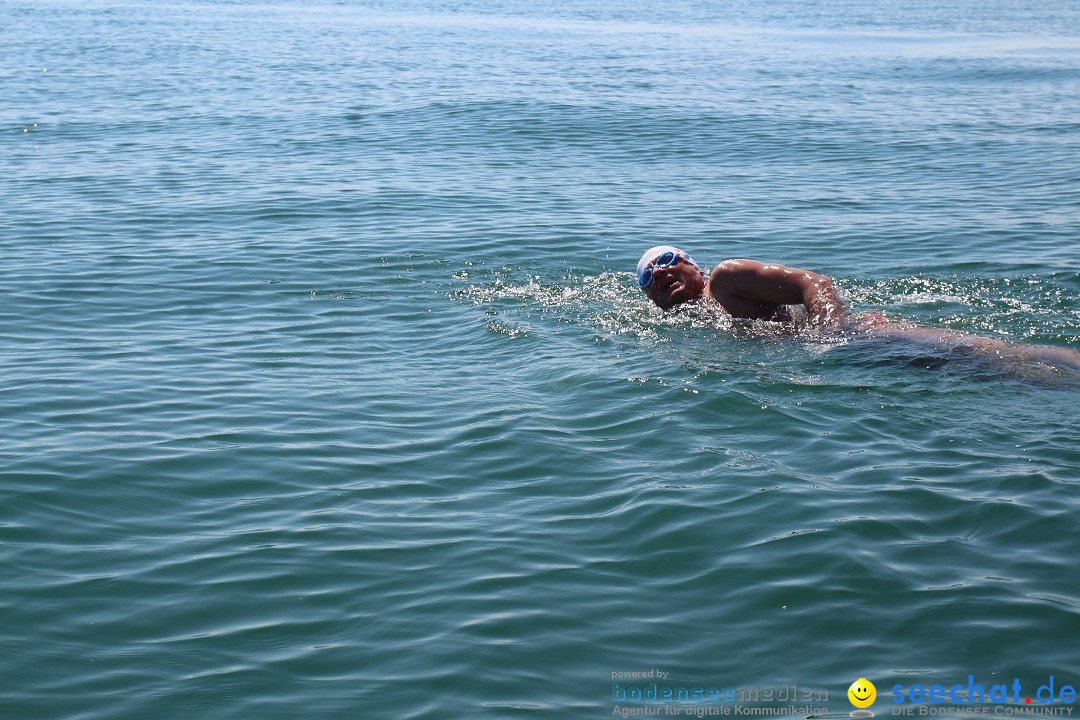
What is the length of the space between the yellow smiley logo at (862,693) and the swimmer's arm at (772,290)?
15.8ft

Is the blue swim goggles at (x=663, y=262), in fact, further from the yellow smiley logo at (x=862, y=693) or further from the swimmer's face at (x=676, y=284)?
the yellow smiley logo at (x=862, y=693)

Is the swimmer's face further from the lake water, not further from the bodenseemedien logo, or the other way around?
the bodenseemedien logo

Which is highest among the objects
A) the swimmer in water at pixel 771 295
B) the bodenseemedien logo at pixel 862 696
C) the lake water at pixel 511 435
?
the swimmer in water at pixel 771 295

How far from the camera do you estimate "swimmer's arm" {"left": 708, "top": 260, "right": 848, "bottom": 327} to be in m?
9.58

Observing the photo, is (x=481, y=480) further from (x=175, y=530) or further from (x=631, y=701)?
(x=631, y=701)

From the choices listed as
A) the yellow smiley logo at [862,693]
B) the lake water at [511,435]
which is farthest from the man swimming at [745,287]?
the yellow smiley logo at [862,693]

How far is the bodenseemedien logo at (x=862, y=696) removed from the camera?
498cm

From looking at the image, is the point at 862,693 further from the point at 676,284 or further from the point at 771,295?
the point at 676,284

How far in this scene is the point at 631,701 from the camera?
5.14m

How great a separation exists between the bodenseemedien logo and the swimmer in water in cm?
423

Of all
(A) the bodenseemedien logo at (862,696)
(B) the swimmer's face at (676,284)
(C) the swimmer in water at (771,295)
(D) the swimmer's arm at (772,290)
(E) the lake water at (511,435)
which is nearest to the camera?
(A) the bodenseemedien logo at (862,696)

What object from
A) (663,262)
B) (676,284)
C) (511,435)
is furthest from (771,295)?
(511,435)

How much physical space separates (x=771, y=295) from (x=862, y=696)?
5192 mm

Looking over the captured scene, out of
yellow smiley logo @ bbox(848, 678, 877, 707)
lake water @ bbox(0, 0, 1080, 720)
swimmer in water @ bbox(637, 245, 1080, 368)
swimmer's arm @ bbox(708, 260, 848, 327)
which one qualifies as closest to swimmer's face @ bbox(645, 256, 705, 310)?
swimmer in water @ bbox(637, 245, 1080, 368)
